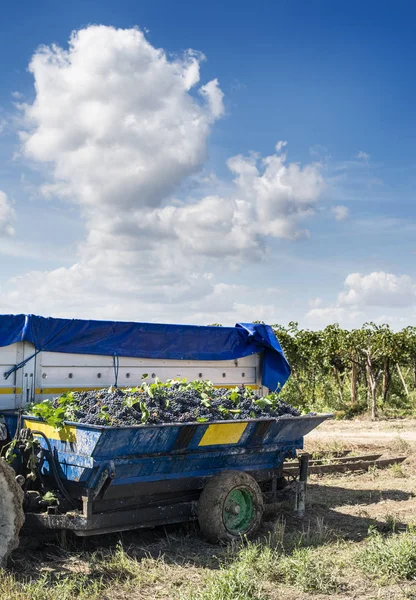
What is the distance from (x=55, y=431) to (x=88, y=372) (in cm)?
197

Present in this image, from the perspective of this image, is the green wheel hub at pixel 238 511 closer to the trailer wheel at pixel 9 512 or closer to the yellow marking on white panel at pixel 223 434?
the yellow marking on white panel at pixel 223 434

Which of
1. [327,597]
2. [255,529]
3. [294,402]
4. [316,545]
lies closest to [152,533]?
[255,529]

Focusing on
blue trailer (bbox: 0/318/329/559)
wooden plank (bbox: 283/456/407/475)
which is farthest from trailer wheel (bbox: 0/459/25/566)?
wooden plank (bbox: 283/456/407/475)

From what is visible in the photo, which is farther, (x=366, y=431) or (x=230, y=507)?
(x=366, y=431)

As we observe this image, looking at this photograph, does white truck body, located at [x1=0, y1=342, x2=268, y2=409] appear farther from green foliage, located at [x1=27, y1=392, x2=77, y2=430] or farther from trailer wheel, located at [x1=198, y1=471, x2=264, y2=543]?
trailer wheel, located at [x1=198, y1=471, x2=264, y2=543]

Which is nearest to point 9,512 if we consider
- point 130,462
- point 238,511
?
point 130,462

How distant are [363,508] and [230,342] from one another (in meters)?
3.06

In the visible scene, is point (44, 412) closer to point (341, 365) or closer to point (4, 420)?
point (4, 420)

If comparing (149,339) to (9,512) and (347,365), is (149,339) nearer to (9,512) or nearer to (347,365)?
(9,512)

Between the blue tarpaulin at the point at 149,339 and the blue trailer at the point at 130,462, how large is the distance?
2 cm

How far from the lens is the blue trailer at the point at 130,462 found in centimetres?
679

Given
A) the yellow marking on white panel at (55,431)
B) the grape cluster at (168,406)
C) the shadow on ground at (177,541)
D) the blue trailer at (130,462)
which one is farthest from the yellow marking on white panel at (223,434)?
the yellow marking on white panel at (55,431)

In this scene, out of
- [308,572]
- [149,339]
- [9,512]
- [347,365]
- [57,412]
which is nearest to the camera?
[308,572]

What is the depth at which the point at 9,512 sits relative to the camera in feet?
20.8
